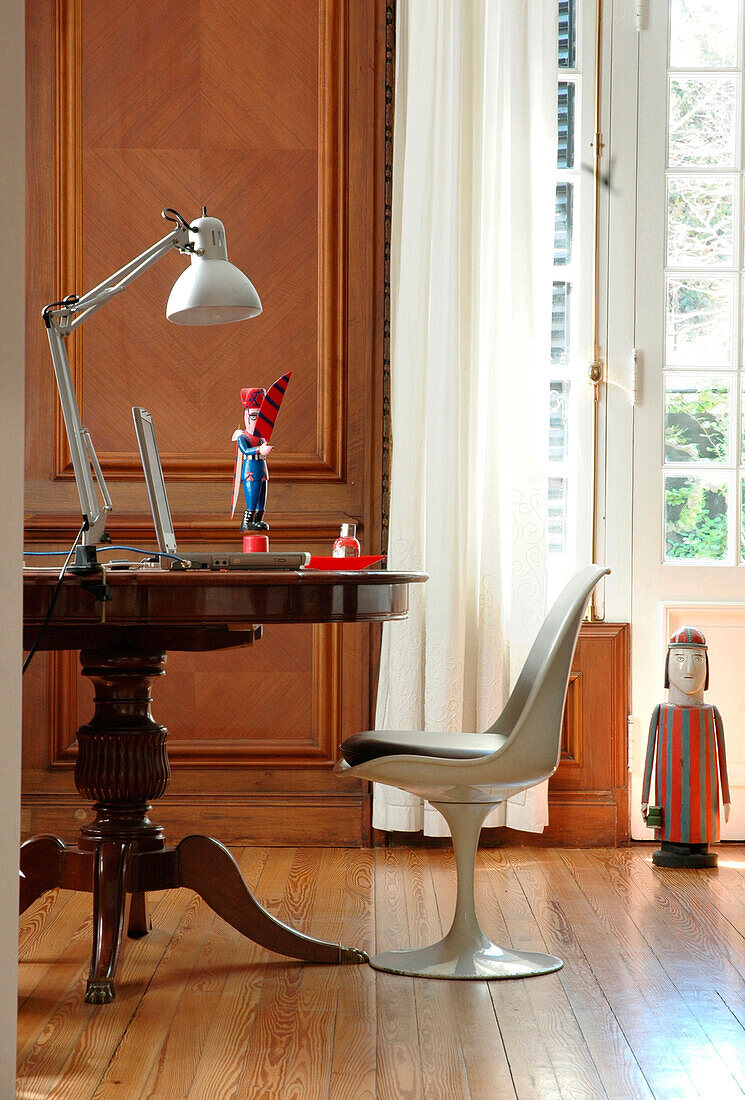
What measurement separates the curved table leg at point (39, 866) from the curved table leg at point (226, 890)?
0.24 meters

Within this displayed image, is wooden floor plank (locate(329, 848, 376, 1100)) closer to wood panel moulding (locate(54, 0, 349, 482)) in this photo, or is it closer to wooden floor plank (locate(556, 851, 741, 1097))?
wooden floor plank (locate(556, 851, 741, 1097))

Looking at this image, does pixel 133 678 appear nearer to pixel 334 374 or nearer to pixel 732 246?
pixel 334 374

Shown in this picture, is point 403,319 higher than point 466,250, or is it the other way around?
point 466,250

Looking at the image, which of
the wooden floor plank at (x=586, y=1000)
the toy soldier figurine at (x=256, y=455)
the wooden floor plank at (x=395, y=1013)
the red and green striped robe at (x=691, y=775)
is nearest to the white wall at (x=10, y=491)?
the wooden floor plank at (x=395, y=1013)

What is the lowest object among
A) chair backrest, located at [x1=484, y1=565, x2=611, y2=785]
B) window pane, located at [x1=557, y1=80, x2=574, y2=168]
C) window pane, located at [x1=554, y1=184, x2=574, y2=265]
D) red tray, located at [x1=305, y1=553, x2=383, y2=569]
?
chair backrest, located at [x1=484, y1=565, x2=611, y2=785]

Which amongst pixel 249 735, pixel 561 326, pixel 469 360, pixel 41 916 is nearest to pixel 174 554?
pixel 41 916

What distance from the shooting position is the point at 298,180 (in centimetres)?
334

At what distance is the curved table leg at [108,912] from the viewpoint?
2.07 m

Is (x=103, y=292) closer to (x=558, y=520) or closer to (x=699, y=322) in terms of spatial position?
(x=558, y=520)

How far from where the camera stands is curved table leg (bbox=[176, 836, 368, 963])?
221 centimetres

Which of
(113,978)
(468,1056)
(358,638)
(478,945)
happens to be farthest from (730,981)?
(358,638)

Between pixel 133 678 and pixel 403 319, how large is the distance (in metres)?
1.49

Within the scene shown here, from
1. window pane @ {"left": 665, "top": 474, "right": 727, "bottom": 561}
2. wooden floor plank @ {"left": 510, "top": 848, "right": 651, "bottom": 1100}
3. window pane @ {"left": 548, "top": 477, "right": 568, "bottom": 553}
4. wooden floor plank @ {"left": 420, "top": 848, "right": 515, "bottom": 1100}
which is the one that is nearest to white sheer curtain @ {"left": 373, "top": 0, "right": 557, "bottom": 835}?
window pane @ {"left": 548, "top": 477, "right": 568, "bottom": 553}

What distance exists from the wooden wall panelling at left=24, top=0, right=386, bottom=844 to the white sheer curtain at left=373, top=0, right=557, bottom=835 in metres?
0.14
